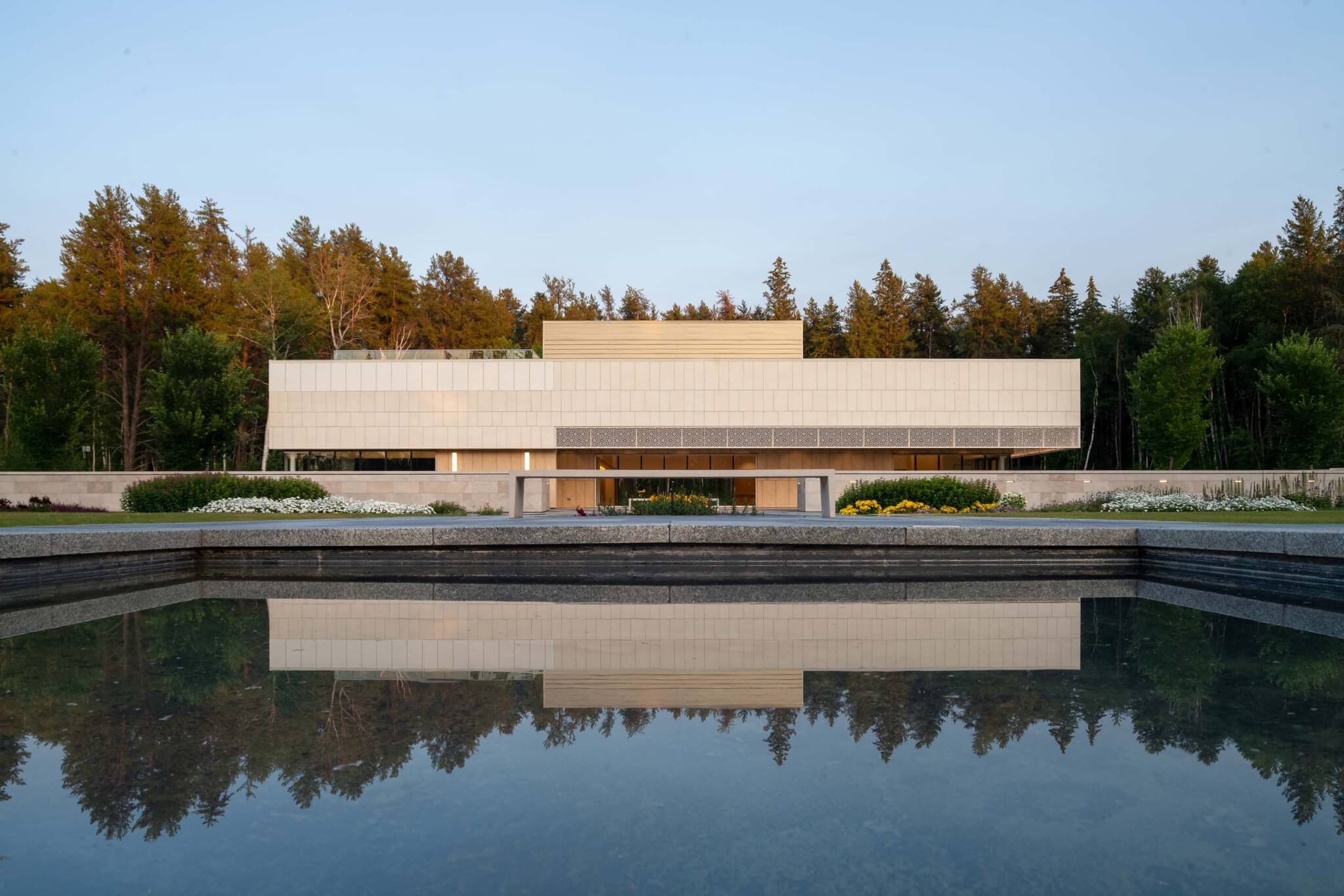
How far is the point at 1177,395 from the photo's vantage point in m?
35.8

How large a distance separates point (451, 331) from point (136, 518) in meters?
44.9

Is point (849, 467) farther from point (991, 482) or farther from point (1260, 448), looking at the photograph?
point (1260, 448)

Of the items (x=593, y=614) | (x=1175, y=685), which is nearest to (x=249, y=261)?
(x=593, y=614)

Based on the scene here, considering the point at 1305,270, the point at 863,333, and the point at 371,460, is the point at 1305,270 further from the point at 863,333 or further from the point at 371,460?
the point at 371,460

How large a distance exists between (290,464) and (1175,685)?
35.4 meters

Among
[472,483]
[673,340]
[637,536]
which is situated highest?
[673,340]

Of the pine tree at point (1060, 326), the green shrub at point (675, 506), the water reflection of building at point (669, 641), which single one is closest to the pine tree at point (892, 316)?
the pine tree at point (1060, 326)

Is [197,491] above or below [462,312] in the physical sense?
below

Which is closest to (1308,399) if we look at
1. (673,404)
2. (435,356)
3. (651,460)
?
(673,404)

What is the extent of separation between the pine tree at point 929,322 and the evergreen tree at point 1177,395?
28.0 meters

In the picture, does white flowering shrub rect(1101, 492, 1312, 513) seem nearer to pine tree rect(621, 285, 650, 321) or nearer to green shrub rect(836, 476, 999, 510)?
green shrub rect(836, 476, 999, 510)

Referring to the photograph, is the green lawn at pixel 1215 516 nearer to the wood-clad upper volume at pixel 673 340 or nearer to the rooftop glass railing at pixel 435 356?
the wood-clad upper volume at pixel 673 340

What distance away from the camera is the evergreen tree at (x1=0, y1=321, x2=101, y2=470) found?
31234 millimetres

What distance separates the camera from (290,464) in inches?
1388
